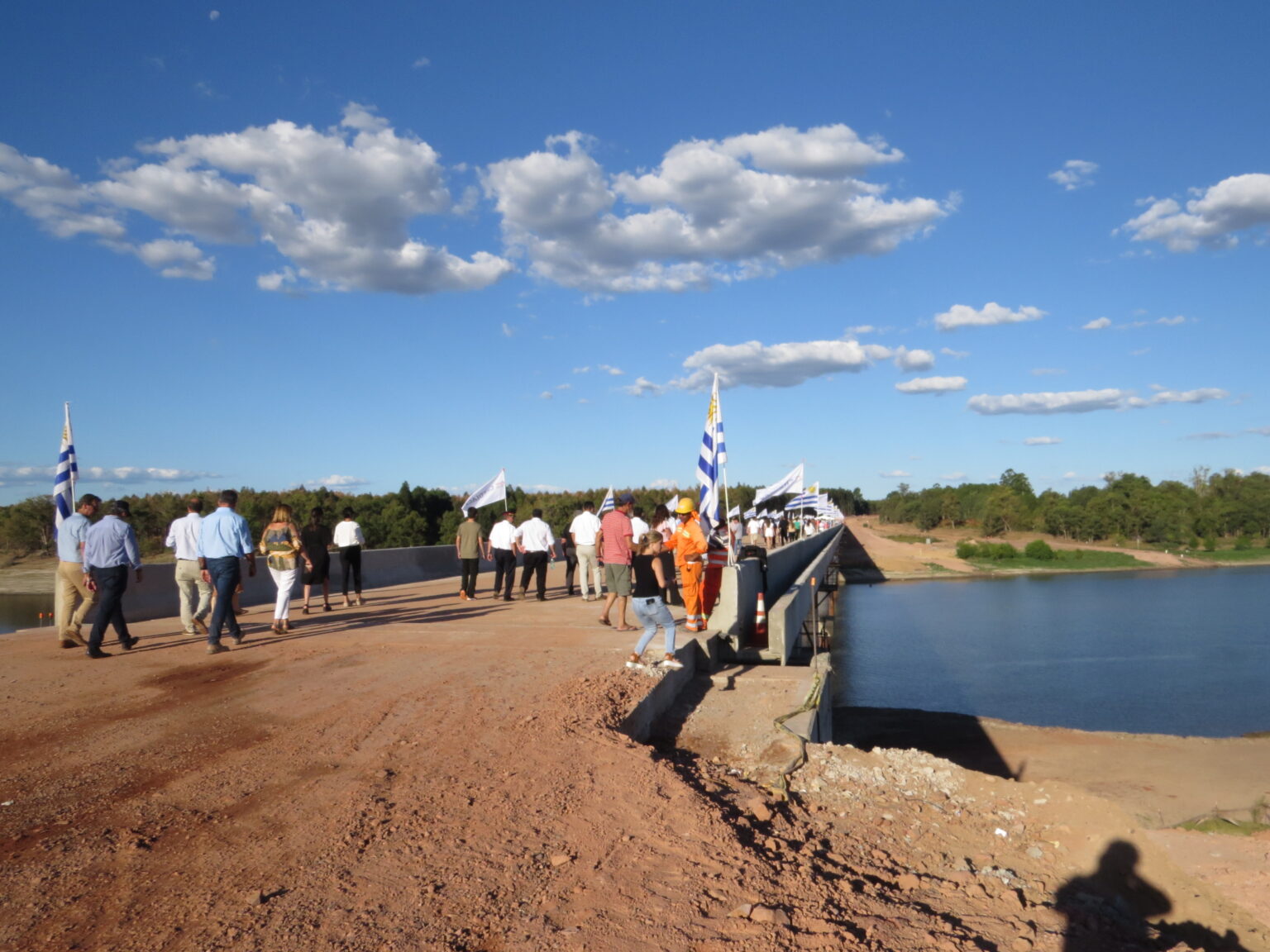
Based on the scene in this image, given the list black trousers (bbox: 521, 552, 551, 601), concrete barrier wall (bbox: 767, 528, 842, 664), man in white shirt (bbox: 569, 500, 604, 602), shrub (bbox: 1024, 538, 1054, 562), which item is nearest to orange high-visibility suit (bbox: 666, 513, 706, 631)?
concrete barrier wall (bbox: 767, 528, 842, 664)

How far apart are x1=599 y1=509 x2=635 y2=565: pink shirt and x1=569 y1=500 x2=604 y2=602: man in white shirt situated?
375 centimetres

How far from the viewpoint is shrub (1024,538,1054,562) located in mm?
93875

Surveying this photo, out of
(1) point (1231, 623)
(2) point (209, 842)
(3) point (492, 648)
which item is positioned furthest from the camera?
(1) point (1231, 623)

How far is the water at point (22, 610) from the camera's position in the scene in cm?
2373

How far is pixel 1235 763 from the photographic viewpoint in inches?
690

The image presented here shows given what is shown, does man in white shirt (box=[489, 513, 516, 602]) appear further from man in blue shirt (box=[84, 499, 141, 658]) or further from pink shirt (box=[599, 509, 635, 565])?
man in blue shirt (box=[84, 499, 141, 658])

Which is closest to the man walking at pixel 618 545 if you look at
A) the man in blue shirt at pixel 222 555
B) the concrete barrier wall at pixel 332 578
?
the man in blue shirt at pixel 222 555

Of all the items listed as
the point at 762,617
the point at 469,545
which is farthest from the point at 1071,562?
the point at 469,545

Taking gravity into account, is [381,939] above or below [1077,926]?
above

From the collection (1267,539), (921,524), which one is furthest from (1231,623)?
(921,524)

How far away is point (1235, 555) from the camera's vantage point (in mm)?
97062

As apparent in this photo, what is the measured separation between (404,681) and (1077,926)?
5996 mm

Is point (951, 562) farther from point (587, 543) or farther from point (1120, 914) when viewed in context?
point (1120, 914)

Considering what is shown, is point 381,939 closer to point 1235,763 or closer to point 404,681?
point 404,681
